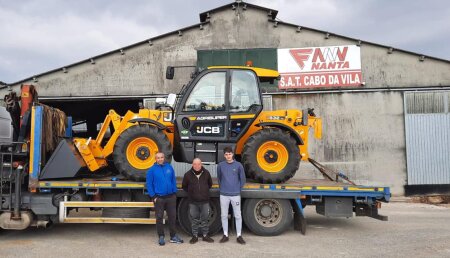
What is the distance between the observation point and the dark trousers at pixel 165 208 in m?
6.74

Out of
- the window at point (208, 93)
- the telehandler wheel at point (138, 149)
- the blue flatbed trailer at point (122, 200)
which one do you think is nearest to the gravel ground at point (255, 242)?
the blue flatbed trailer at point (122, 200)

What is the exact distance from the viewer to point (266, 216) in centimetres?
754

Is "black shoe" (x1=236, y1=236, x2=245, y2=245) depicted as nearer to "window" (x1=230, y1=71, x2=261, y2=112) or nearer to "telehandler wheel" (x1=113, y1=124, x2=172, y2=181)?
"telehandler wheel" (x1=113, y1=124, x2=172, y2=181)

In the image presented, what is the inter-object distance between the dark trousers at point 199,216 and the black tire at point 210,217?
0.31m

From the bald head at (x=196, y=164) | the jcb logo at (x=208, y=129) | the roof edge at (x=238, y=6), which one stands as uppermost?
the roof edge at (x=238, y=6)

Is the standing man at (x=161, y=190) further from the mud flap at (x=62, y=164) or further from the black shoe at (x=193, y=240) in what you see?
the mud flap at (x=62, y=164)

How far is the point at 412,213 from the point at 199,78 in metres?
7.97

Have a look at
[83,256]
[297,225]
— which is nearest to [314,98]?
[297,225]

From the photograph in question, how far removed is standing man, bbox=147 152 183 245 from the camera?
6.69 m

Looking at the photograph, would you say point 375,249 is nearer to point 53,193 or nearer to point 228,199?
point 228,199

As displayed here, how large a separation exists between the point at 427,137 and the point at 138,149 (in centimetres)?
1222

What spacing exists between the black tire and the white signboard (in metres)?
8.65

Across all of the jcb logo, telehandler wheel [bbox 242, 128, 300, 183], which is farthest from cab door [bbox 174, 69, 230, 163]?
telehandler wheel [bbox 242, 128, 300, 183]

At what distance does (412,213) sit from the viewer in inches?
441
